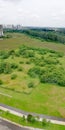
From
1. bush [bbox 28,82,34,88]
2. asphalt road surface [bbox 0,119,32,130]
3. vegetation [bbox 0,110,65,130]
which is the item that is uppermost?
bush [bbox 28,82,34,88]

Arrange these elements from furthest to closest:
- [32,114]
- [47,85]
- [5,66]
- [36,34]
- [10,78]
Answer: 1. [36,34]
2. [5,66]
3. [10,78]
4. [47,85]
5. [32,114]

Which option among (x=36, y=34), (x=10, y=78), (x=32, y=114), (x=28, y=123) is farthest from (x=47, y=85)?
(x=36, y=34)

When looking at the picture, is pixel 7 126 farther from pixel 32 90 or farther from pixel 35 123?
pixel 32 90

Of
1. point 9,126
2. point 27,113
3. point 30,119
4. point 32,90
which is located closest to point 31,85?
point 32,90

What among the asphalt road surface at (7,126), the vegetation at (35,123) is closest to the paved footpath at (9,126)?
the asphalt road surface at (7,126)

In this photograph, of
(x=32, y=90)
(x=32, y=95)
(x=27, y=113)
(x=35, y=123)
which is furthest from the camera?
(x=32, y=90)

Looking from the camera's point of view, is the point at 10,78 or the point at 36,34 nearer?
the point at 10,78

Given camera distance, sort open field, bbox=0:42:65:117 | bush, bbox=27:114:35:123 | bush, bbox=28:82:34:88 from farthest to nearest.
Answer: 1. bush, bbox=28:82:34:88
2. open field, bbox=0:42:65:117
3. bush, bbox=27:114:35:123

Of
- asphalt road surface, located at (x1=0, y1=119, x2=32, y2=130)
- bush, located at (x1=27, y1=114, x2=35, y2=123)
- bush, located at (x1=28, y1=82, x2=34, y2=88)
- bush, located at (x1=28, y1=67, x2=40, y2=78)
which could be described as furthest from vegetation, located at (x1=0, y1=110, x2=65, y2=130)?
bush, located at (x1=28, y1=67, x2=40, y2=78)

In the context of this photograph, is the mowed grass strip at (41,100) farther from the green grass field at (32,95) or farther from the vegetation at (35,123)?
the vegetation at (35,123)

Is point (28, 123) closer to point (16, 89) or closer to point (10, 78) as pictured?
point (16, 89)

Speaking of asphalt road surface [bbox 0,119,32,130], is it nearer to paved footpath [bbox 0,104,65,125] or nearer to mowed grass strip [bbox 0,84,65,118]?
paved footpath [bbox 0,104,65,125]
